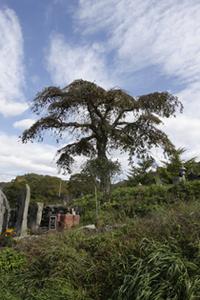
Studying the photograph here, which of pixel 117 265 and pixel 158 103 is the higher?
pixel 158 103

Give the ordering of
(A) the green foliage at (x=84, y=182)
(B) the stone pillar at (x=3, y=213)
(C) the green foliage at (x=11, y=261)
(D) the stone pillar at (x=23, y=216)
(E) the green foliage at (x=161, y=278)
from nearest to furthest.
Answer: (E) the green foliage at (x=161, y=278), (C) the green foliage at (x=11, y=261), (B) the stone pillar at (x=3, y=213), (D) the stone pillar at (x=23, y=216), (A) the green foliage at (x=84, y=182)

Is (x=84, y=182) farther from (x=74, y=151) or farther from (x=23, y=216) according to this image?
(x=23, y=216)

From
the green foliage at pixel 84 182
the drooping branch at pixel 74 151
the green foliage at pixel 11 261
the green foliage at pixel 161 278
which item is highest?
the drooping branch at pixel 74 151

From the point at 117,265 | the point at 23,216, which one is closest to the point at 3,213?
the point at 23,216

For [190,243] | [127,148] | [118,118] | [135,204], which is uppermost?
[118,118]

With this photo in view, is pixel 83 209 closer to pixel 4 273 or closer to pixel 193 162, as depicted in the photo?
pixel 4 273

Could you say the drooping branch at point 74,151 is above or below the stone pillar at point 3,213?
above

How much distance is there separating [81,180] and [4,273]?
1460cm

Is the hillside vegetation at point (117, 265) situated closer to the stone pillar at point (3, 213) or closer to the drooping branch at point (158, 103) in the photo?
the stone pillar at point (3, 213)

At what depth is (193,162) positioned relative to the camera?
25.7m

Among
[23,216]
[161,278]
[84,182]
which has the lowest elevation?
[161,278]

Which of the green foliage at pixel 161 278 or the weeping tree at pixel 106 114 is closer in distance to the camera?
the green foliage at pixel 161 278

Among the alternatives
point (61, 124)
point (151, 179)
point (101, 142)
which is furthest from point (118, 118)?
point (151, 179)

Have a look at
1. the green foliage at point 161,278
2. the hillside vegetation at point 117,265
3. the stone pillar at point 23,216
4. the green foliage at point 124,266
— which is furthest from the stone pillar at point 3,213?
the green foliage at point 161,278
